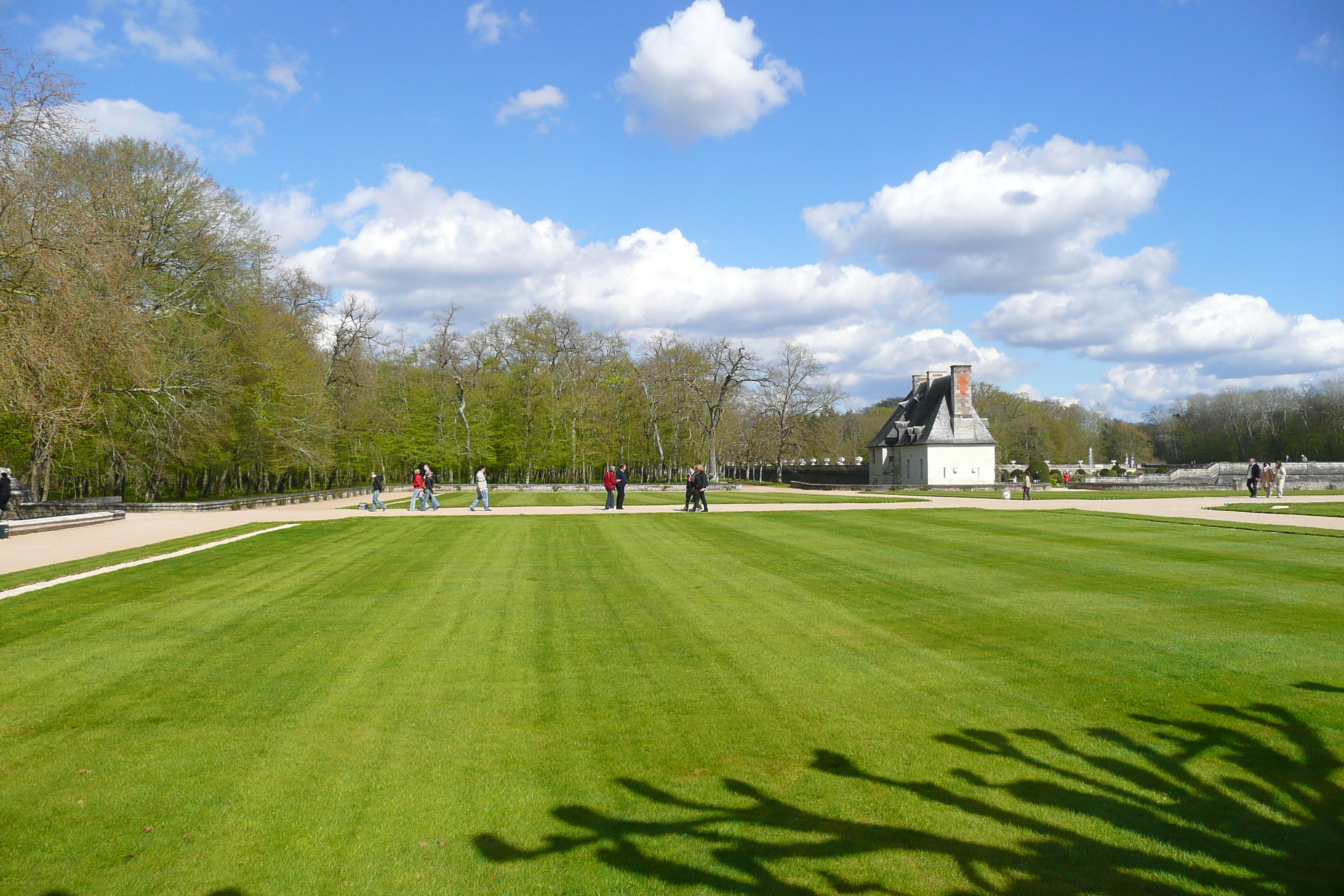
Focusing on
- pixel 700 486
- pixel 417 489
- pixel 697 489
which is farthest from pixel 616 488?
pixel 417 489

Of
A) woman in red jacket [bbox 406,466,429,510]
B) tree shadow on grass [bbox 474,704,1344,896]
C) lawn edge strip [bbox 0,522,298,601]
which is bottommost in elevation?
tree shadow on grass [bbox 474,704,1344,896]

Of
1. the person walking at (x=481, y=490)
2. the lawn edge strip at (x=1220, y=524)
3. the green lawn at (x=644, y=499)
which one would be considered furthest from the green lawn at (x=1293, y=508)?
the person walking at (x=481, y=490)

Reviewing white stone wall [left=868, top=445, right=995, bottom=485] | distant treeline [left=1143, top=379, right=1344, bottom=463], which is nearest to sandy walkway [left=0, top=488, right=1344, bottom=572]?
white stone wall [left=868, top=445, right=995, bottom=485]

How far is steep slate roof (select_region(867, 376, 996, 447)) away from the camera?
198 ft

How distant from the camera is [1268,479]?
125 feet

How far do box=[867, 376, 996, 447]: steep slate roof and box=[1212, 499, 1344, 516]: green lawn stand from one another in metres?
29.8

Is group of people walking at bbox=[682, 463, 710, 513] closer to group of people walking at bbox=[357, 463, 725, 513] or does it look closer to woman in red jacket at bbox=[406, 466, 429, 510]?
group of people walking at bbox=[357, 463, 725, 513]

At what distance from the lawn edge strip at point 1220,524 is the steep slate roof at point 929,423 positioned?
1403 inches

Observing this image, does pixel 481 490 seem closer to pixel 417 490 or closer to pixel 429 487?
pixel 429 487

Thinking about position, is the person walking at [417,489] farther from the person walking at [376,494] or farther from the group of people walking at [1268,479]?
the group of people walking at [1268,479]

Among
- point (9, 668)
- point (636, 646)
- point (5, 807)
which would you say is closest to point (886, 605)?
point (636, 646)

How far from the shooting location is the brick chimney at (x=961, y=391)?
6069 cm

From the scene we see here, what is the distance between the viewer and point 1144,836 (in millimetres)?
3992

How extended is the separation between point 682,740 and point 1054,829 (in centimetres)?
229
